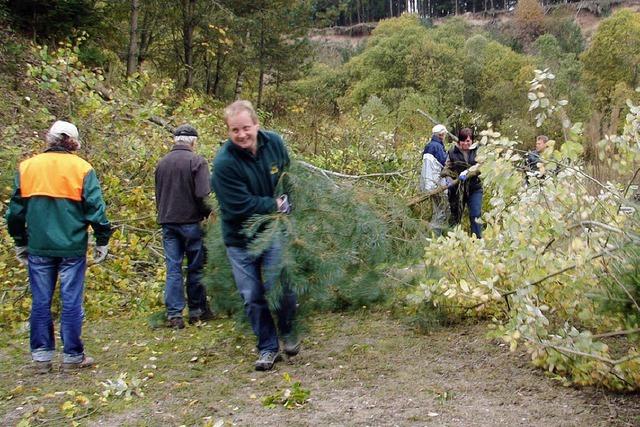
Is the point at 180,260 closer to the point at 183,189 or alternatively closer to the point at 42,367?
the point at 183,189

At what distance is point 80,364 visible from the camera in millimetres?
4410

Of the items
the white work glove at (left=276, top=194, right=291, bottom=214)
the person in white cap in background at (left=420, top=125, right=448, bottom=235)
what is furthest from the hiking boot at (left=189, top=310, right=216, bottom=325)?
the person in white cap in background at (left=420, top=125, right=448, bottom=235)

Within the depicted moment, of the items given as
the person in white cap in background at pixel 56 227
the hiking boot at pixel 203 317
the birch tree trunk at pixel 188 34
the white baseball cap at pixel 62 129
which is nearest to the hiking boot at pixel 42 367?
the person in white cap in background at pixel 56 227

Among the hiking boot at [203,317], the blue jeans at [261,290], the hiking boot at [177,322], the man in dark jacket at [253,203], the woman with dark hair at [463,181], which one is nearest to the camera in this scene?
the man in dark jacket at [253,203]

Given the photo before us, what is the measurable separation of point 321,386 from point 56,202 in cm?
206

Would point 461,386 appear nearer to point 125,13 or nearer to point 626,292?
point 626,292

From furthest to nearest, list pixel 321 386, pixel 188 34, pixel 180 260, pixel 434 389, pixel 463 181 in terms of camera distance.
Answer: pixel 188 34 < pixel 463 181 < pixel 180 260 < pixel 321 386 < pixel 434 389

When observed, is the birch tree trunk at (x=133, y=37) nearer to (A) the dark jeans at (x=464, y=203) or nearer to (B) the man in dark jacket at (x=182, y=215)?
(A) the dark jeans at (x=464, y=203)

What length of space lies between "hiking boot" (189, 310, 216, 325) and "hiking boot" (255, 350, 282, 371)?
1.62 meters

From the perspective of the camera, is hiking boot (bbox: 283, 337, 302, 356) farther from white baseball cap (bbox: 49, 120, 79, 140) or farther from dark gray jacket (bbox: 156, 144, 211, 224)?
white baseball cap (bbox: 49, 120, 79, 140)

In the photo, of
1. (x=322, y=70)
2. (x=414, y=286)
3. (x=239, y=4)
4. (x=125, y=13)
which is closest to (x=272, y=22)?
(x=239, y=4)

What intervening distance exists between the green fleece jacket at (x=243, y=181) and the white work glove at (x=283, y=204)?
0.04 meters

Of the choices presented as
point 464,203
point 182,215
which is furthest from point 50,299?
point 464,203

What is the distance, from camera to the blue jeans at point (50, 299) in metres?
4.23
